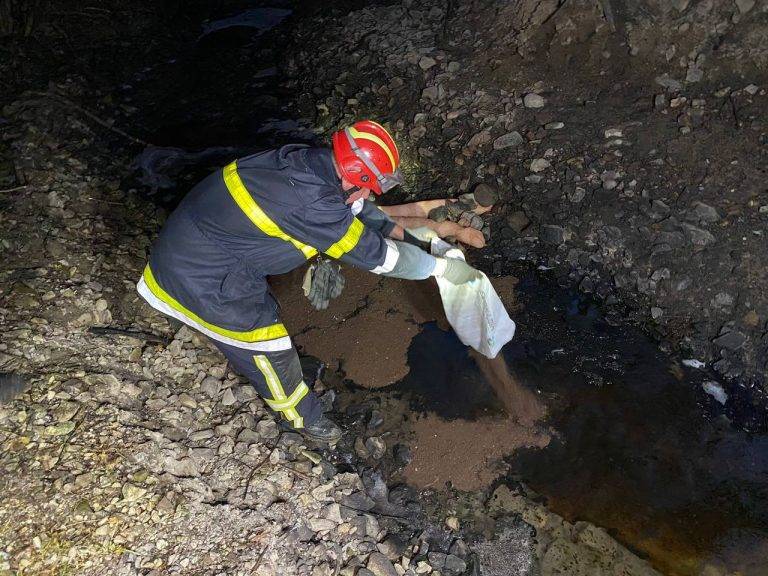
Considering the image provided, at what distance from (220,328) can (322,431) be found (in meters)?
0.90

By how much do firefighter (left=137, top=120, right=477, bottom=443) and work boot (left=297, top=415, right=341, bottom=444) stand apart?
111mm

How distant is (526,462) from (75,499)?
232cm

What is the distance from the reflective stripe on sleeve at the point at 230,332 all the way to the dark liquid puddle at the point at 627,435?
3.34 ft

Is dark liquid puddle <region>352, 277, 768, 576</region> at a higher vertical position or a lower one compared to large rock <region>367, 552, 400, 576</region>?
higher

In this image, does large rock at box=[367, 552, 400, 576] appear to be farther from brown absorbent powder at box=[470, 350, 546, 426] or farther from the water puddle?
the water puddle

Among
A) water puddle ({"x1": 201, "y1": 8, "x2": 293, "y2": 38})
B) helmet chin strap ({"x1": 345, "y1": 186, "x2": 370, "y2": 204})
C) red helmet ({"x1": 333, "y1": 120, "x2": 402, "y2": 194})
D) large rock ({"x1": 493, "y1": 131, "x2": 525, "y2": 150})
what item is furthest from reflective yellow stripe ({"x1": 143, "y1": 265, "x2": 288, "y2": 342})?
water puddle ({"x1": 201, "y1": 8, "x2": 293, "y2": 38})

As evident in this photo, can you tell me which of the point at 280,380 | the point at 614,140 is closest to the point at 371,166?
the point at 280,380

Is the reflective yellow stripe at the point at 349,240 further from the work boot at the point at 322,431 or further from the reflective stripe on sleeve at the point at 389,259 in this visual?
the work boot at the point at 322,431

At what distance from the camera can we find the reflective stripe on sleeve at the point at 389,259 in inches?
111

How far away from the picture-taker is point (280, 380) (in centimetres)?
313

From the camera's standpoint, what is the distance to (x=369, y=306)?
418cm

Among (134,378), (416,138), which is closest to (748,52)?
(416,138)

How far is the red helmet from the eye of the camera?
2656 millimetres

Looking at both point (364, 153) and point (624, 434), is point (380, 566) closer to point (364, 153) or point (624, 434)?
point (624, 434)
